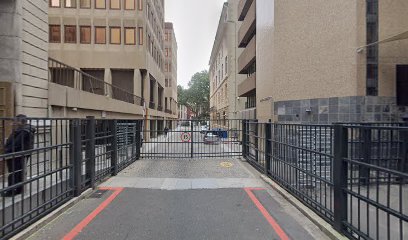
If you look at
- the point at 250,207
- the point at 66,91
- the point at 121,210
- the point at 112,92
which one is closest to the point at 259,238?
the point at 250,207

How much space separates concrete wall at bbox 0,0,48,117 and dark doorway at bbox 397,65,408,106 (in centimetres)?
1346

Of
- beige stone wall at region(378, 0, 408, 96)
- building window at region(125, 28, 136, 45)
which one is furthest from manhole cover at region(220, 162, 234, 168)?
building window at region(125, 28, 136, 45)

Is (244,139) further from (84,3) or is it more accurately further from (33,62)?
(84,3)

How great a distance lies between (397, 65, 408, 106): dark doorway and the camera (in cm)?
1173

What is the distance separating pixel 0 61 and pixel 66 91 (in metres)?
3.99

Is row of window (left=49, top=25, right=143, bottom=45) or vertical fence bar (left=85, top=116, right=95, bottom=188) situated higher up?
row of window (left=49, top=25, right=143, bottom=45)

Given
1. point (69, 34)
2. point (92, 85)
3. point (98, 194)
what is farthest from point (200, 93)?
point (98, 194)

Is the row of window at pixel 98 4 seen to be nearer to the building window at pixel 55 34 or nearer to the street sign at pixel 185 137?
the building window at pixel 55 34

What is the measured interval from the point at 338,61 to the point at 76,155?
10552 mm

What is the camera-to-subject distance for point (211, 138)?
15.6m

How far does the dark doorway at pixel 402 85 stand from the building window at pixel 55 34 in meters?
27.6

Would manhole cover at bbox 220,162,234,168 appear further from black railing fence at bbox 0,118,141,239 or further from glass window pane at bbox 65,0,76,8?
glass window pane at bbox 65,0,76,8

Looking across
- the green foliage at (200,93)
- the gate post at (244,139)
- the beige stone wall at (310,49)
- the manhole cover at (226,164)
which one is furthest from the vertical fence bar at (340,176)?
the green foliage at (200,93)

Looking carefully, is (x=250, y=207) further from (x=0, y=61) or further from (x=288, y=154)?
(x=0, y=61)
